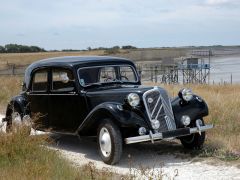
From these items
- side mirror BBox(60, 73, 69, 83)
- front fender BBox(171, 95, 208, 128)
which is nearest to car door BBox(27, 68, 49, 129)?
side mirror BBox(60, 73, 69, 83)

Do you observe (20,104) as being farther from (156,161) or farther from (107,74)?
(156,161)

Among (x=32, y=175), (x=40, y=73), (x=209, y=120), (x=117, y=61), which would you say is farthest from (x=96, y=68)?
(x=32, y=175)

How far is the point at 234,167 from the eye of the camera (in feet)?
24.5

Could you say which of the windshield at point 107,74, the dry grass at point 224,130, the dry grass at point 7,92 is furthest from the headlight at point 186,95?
the dry grass at point 7,92

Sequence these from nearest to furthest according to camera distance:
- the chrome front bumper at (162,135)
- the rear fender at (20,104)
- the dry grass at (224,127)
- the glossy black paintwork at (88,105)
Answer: the chrome front bumper at (162,135)
the glossy black paintwork at (88,105)
the dry grass at (224,127)
the rear fender at (20,104)

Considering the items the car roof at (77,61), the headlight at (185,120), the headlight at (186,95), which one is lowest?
the headlight at (185,120)

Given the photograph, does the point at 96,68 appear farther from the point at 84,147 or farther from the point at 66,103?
the point at 84,147

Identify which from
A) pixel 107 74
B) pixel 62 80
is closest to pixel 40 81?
pixel 62 80

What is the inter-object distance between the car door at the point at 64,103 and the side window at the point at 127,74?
1129 millimetres

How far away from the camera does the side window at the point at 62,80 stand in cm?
943

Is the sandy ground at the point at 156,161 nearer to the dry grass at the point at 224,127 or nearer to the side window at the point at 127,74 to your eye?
the dry grass at the point at 224,127

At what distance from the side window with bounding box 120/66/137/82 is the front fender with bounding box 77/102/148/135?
166cm

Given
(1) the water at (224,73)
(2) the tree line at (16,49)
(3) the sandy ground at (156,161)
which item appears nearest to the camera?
(3) the sandy ground at (156,161)

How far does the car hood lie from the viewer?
8.37m
